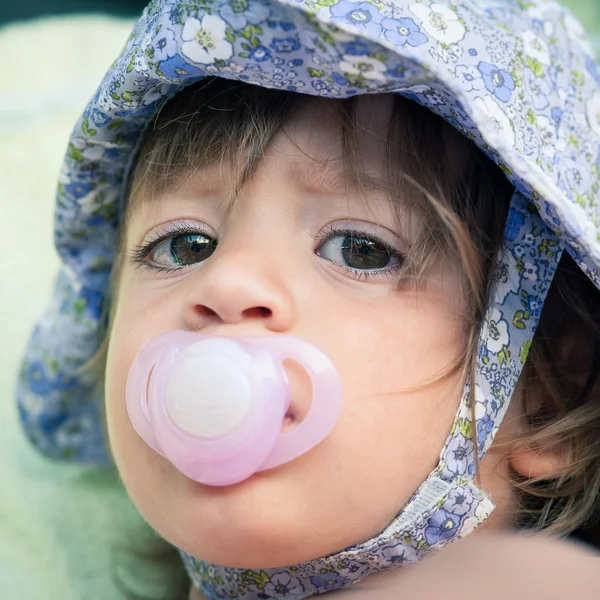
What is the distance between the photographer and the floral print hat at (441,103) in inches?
29.7

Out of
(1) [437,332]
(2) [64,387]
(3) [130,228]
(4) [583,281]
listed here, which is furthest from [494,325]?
(2) [64,387]

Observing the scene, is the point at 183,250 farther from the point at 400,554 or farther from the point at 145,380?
the point at 400,554

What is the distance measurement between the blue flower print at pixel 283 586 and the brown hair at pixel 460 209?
0.27 meters

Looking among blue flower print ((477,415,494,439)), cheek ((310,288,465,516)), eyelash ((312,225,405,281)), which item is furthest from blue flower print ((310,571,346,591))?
eyelash ((312,225,405,281))

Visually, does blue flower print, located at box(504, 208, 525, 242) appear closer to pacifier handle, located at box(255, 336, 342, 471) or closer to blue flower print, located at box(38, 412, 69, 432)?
pacifier handle, located at box(255, 336, 342, 471)

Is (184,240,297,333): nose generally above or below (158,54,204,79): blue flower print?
below

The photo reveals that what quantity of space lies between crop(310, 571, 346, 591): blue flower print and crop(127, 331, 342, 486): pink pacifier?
21 cm

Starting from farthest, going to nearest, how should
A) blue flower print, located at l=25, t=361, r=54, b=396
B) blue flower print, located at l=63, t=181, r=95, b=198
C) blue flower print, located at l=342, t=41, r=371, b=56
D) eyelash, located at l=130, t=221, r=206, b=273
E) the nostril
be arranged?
blue flower print, located at l=25, t=361, r=54, b=396 → blue flower print, located at l=63, t=181, r=95, b=198 → eyelash, located at l=130, t=221, r=206, b=273 → the nostril → blue flower print, located at l=342, t=41, r=371, b=56

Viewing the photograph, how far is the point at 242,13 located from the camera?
0.77 meters

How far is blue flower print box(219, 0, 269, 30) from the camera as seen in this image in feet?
2.50

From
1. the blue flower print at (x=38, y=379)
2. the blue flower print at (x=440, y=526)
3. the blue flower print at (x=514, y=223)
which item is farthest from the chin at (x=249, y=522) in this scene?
the blue flower print at (x=38, y=379)

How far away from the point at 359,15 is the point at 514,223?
0.88 feet

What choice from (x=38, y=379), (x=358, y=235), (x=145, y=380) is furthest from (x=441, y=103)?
(x=38, y=379)

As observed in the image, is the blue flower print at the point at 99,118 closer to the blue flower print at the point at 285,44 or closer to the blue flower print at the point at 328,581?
the blue flower print at the point at 285,44
